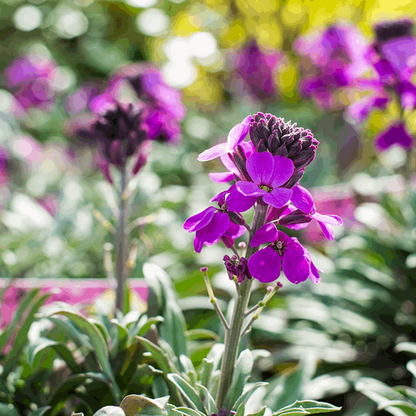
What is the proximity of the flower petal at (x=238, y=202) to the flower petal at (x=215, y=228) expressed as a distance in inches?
1.4

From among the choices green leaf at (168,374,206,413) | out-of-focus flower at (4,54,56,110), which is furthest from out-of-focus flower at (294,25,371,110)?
out-of-focus flower at (4,54,56,110)

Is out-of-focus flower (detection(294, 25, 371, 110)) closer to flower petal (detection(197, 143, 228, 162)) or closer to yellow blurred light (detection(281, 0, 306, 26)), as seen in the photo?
yellow blurred light (detection(281, 0, 306, 26))

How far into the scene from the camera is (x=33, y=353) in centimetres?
115

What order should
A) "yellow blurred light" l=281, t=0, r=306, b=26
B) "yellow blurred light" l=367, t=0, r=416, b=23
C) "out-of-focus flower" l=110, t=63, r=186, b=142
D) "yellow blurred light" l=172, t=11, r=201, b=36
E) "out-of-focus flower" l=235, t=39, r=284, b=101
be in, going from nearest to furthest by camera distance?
"out-of-focus flower" l=110, t=63, r=186, b=142, "out-of-focus flower" l=235, t=39, r=284, b=101, "yellow blurred light" l=367, t=0, r=416, b=23, "yellow blurred light" l=281, t=0, r=306, b=26, "yellow blurred light" l=172, t=11, r=201, b=36

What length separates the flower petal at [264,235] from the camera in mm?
871

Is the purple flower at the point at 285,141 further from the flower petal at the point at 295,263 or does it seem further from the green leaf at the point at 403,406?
the green leaf at the point at 403,406

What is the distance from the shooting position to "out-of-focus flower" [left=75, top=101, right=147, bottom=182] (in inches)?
64.1

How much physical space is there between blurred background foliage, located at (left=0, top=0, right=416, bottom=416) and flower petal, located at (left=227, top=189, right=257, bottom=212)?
2.53 ft

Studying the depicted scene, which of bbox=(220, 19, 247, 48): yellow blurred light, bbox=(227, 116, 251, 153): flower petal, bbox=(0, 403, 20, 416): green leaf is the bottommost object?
bbox=(0, 403, 20, 416): green leaf

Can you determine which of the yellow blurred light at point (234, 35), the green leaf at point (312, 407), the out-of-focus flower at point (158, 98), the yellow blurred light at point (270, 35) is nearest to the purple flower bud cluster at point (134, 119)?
the out-of-focus flower at point (158, 98)

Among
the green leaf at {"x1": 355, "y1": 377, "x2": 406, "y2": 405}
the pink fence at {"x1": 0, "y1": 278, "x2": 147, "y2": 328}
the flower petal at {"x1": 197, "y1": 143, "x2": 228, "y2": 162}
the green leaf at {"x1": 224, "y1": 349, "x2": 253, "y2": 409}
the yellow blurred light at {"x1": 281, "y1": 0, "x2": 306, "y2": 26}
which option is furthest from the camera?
the yellow blurred light at {"x1": 281, "y1": 0, "x2": 306, "y2": 26}

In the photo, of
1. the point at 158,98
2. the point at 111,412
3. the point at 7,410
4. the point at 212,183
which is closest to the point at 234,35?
the point at 212,183

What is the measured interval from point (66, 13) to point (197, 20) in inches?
74.5

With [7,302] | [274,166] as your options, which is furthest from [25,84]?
[274,166]
